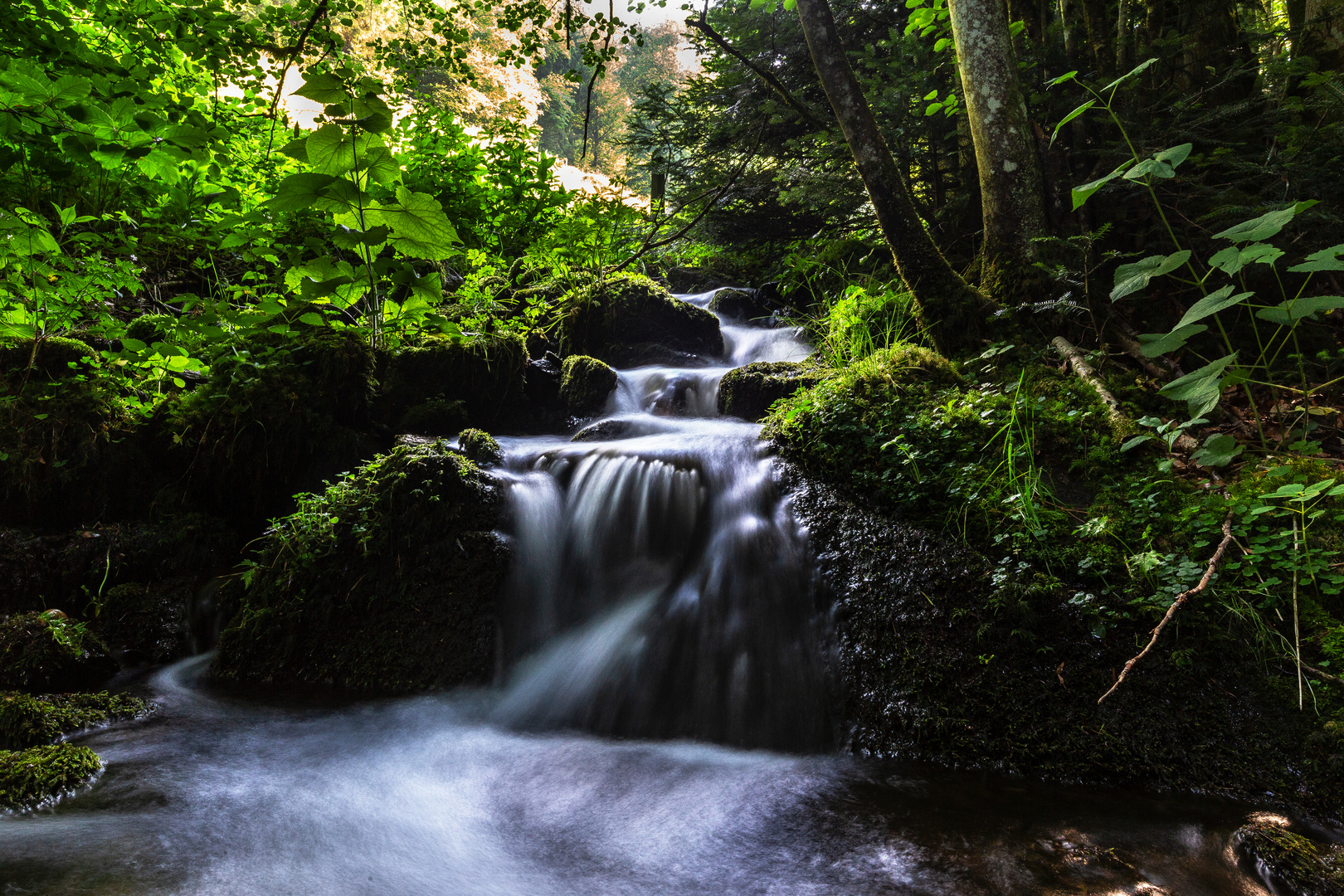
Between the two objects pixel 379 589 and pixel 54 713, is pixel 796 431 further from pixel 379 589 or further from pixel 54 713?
pixel 54 713

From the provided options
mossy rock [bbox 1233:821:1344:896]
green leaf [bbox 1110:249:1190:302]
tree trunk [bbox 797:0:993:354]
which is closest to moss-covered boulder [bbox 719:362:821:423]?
tree trunk [bbox 797:0:993:354]

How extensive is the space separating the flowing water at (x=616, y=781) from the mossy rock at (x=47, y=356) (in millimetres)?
2582

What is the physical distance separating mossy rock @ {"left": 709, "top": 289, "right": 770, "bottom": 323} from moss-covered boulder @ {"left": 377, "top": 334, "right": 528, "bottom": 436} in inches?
152

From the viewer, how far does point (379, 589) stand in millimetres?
3779

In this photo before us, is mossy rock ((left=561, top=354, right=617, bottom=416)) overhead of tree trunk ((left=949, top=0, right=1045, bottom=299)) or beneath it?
beneath

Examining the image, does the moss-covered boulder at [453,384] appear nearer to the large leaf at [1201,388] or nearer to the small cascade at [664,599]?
the small cascade at [664,599]

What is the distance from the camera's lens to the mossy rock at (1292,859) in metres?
1.81

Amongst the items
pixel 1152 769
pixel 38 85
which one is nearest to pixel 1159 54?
pixel 1152 769

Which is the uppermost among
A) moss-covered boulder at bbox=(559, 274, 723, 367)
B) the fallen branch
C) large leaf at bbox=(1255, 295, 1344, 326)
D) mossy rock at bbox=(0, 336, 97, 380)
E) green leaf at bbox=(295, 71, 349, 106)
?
moss-covered boulder at bbox=(559, 274, 723, 367)

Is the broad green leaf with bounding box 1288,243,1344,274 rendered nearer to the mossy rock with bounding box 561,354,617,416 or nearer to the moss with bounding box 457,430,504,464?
the moss with bounding box 457,430,504,464

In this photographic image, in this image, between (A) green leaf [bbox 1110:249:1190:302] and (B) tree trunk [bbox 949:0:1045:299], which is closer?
(A) green leaf [bbox 1110:249:1190:302]

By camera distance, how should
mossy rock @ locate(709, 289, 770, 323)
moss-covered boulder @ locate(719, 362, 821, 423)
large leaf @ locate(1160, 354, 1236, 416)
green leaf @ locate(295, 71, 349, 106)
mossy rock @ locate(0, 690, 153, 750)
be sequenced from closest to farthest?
green leaf @ locate(295, 71, 349, 106)
large leaf @ locate(1160, 354, 1236, 416)
mossy rock @ locate(0, 690, 153, 750)
moss-covered boulder @ locate(719, 362, 821, 423)
mossy rock @ locate(709, 289, 770, 323)

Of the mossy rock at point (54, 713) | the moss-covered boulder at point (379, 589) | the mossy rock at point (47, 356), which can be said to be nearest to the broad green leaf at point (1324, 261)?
the moss-covered boulder at point (379, 589)

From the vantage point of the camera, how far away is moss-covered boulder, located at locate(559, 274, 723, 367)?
308 inches
